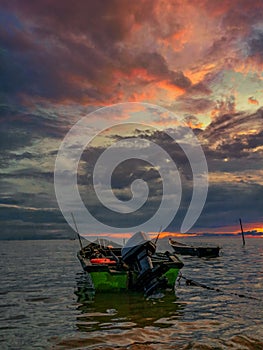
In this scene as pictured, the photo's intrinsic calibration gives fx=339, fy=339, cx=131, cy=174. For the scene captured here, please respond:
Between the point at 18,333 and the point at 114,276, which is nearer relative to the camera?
the point at 18,333

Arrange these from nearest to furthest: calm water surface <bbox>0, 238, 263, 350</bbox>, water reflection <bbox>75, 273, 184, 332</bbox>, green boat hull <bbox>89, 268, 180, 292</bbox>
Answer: calm water surface <bbox>0, 238, 263, 350</bbox> → water reflection <bbox>75, 273, 184, 332</bbox> → green boat hull <bbox>89, 268, 180, 292</bbox>

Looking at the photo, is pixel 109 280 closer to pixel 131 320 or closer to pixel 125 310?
pixel 125 310

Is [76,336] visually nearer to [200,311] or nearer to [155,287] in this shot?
[155,287]

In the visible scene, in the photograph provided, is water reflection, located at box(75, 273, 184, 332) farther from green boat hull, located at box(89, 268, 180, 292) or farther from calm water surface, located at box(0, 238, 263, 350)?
green boat hull, located at box(89, 268, 180, 292)

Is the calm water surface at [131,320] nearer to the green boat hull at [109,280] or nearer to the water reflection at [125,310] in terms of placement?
the water reflection at [125,310]

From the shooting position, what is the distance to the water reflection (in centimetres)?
1159

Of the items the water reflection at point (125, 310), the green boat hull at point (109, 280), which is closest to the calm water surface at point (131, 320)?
the water reflection at point (125, 310)

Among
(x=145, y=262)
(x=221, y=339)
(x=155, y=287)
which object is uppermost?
(x=145, y=262)

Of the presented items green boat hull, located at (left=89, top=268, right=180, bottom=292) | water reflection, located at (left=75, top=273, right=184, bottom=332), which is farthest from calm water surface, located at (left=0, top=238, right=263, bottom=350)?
green boat hull, located at (left=89, top=268, right=180, bottom=292)

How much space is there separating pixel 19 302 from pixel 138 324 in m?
7.43

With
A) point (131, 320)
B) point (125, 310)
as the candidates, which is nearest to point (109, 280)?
point (125, 310)

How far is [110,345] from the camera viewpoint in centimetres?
935

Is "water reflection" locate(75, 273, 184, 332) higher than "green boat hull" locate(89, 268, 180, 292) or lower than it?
lower

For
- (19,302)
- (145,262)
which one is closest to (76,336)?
(145,262)
